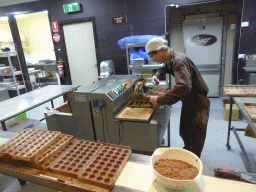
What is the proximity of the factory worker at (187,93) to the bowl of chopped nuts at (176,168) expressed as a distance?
727 millimetres

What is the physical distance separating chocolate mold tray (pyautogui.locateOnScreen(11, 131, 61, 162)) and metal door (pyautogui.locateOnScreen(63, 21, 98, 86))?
12.9 feet

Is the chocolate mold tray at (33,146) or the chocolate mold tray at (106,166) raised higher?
the chocolate mold tray at (33,146)

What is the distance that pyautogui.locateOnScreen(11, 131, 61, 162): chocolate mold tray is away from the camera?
959 mm

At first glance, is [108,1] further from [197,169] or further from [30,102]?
[197,169]

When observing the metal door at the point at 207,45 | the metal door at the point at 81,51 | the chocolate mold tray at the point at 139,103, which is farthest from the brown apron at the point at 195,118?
the metal door at the point at 81,51

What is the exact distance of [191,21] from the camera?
413 cm

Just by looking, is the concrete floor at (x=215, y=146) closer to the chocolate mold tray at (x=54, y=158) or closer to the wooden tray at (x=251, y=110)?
the chocolate mold tray at (x=54, y=158)

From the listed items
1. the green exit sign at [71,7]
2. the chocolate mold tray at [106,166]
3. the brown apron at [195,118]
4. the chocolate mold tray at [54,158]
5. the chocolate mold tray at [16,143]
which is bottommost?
the brown apron at [195,118]

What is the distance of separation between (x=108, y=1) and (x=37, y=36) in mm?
4699

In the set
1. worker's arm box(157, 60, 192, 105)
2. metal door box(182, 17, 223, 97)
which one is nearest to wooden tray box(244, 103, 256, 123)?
worker's arm box(157, 60, 192, 105)

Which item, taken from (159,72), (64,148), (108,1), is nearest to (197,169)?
(64,148)

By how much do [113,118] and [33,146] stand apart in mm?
909

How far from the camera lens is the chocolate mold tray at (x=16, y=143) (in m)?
1.01

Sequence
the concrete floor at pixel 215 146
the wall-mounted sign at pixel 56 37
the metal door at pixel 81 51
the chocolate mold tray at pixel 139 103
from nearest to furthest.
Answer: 1. the concrete floor at pixel 215 146
2. the chocolate mold tray at pixel 139 103
3. the metal door at pixel 81 51
4. the wall-mounted sign at pixel 56 37
